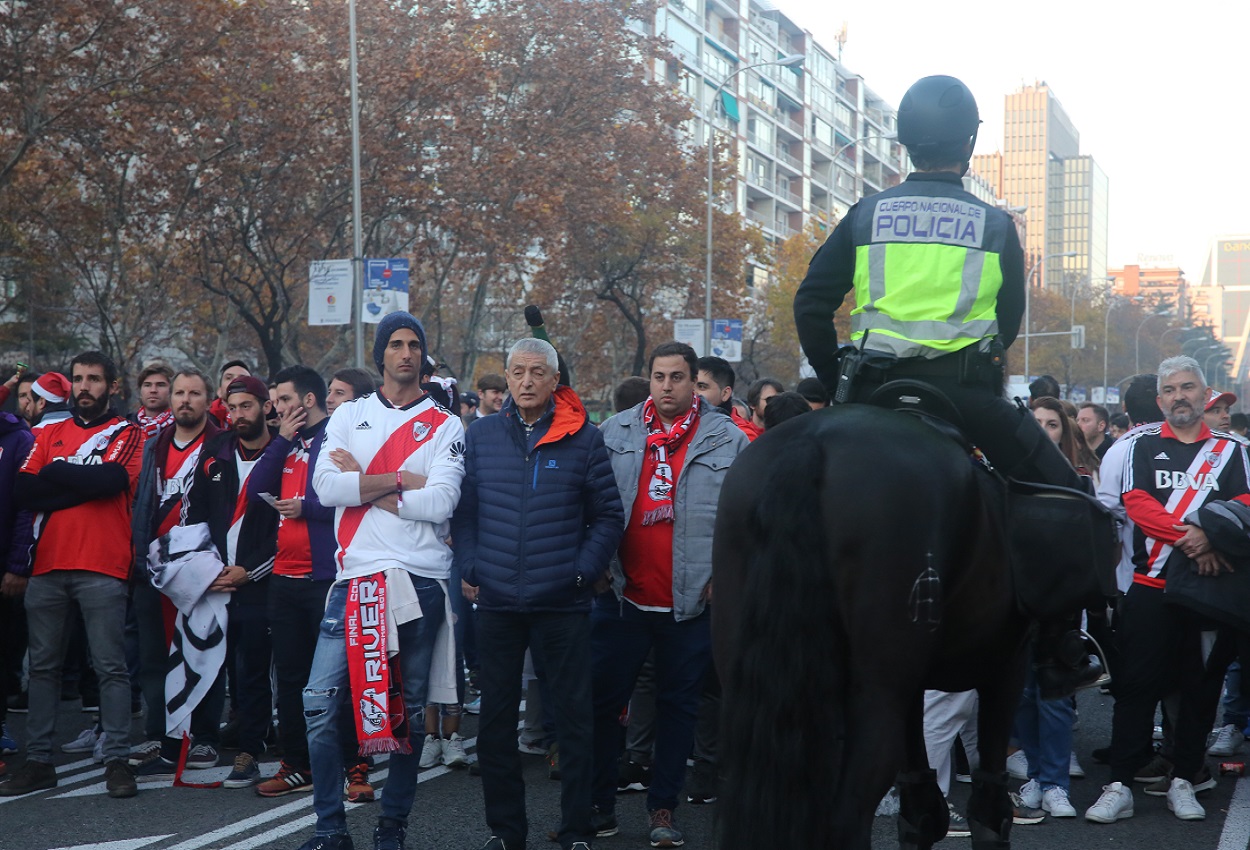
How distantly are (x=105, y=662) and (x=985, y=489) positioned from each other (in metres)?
5.35

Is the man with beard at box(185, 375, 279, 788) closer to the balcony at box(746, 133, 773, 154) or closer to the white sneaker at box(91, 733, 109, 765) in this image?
the white sneaker at box(91, 733, 109, 765)

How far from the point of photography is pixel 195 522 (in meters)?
7.68

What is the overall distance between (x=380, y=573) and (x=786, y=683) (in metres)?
2.82

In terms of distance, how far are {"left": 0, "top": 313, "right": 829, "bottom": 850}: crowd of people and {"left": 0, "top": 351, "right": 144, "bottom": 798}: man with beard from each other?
0.5 inches

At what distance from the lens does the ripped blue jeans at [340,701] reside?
5531 mm

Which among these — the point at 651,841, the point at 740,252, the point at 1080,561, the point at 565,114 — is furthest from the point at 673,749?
the point at 740,252

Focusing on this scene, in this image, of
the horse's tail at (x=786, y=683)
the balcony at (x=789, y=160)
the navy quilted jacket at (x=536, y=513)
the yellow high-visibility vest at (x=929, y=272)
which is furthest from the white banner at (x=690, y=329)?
the balcony at (x=789, y=160)

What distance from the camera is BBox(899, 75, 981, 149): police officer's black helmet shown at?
13.5 feet

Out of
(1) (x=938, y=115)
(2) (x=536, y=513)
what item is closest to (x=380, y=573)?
(2) (x=536, y=513)

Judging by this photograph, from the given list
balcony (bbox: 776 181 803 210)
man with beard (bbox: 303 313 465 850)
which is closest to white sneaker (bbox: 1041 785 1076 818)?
man with beard (bbox: 303 313 465 850)

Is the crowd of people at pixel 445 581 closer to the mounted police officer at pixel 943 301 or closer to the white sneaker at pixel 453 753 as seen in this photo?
the white sneaker at pixel 453 753

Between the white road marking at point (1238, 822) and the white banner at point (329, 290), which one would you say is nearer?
the white road marking at point (1238, 822)

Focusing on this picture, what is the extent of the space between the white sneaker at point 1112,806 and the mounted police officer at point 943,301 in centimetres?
301

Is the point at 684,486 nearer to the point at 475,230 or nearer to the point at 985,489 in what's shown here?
the point at 985,489
